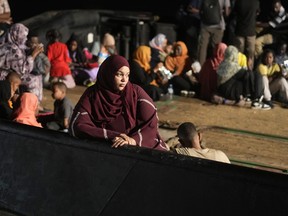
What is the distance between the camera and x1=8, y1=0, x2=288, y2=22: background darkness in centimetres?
1219

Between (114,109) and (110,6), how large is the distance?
34.3 feet

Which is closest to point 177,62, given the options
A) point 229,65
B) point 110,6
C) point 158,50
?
point 158,50

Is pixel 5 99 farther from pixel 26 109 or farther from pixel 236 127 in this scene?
pixel 236 127

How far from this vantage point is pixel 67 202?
153 inches

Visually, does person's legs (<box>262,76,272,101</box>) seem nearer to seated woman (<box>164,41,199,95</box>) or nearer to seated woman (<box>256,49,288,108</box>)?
seated woman (<box>256,49,288,108</box>)

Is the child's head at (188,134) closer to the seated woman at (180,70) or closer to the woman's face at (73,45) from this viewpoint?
the seated woman at (180,70)

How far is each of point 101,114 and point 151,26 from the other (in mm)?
7622

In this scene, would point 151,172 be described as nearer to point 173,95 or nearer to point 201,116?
point 201,116

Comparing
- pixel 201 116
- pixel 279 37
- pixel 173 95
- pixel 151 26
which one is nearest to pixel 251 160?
pixel 201 116

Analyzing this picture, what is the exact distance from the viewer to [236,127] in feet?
25.0

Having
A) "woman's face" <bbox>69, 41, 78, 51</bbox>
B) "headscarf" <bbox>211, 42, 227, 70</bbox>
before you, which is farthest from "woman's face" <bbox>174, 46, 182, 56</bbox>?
"woman's face" <bbox>69, 41, 78, 51</bbox>

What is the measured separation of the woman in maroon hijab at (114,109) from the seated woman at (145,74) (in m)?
4.50

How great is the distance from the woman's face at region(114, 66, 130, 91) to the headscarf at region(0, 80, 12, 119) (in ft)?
8.47

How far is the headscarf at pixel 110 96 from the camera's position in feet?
13.8
